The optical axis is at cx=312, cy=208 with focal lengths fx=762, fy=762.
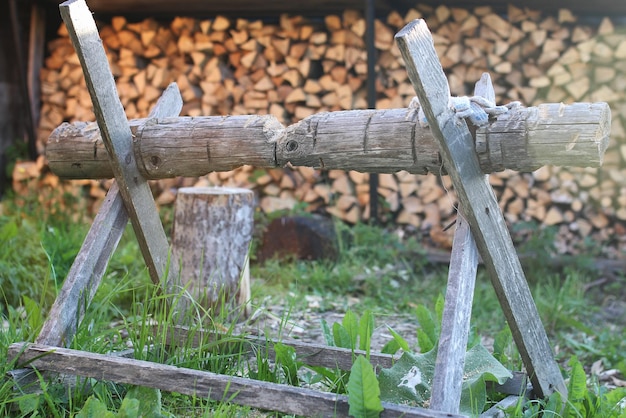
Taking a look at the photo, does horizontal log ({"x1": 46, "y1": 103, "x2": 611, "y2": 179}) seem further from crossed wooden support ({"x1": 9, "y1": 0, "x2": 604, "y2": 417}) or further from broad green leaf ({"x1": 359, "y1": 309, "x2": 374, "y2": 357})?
broad green leaf ({"x1": 359, "y1": 309, "x2": 374, "y2": 357})

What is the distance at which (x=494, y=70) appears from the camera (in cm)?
547

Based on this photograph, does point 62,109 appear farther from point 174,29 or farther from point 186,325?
point 186,325

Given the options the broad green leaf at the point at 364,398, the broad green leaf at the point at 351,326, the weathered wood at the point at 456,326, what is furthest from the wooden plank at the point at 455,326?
the broad green leaf at the point at 351,326

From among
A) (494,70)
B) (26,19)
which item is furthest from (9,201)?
(494,70)

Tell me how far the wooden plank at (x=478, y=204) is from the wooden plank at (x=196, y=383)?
20.9 inches

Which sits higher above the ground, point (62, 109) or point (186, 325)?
point (62, 109)

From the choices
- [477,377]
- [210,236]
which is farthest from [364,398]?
[210,236]

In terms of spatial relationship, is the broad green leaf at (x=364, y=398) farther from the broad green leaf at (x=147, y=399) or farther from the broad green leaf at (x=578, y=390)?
the broad green leaf at (x=578, y=390)

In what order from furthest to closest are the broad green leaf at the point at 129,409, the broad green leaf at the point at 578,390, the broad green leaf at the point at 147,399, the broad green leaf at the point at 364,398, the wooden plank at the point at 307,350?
1. the wooden plank at the point at 307,350
2. the broad green leaf at the point at 578,390
3. the broad green leaf at the point at 147,399
4. the broad green leaf at the point at 129,409
5. the broad green leaf at the point at 364,398

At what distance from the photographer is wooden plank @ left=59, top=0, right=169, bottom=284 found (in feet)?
7.78

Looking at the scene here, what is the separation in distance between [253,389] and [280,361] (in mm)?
464

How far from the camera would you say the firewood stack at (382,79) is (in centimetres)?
531

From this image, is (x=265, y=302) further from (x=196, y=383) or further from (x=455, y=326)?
(x=455, y=326)

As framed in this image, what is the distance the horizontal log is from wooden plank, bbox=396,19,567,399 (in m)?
0.08
